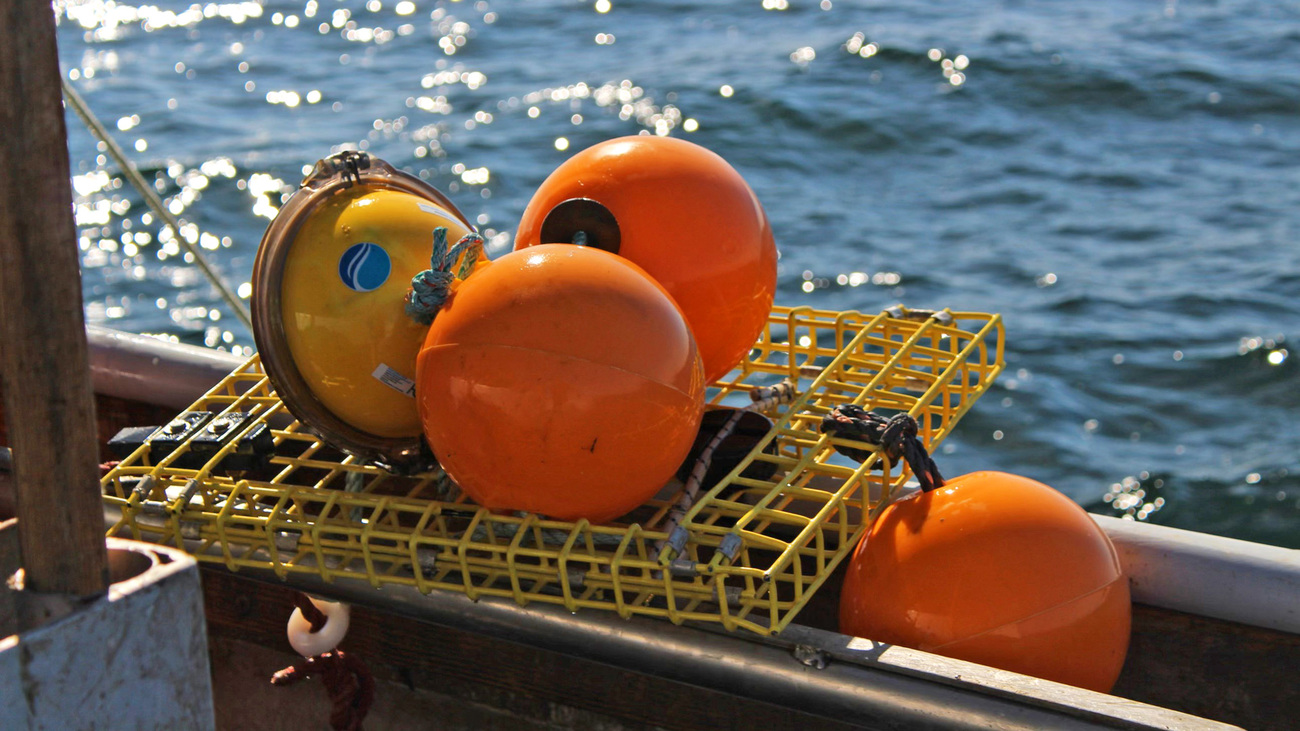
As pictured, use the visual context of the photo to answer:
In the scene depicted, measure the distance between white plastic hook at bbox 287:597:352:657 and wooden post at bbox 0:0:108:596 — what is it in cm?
121

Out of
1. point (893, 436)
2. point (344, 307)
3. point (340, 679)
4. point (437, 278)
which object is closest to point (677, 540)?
point (893, 436)

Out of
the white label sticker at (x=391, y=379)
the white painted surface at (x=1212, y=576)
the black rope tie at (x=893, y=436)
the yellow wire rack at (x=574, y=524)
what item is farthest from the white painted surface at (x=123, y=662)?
the white painted surface at (x=1212, y=576)

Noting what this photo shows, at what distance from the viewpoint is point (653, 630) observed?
A: 2521mm

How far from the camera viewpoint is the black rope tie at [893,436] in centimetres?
270

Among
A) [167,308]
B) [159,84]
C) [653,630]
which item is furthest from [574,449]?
[159,84]

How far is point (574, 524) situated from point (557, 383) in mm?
319

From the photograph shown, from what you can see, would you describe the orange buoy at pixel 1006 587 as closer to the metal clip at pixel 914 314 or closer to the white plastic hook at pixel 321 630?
the metal clip at pixel 914 314

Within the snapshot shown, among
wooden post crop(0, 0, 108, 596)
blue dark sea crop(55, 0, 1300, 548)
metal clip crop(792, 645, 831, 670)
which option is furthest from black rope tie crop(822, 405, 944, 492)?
blue dark sea crop(55, 0, 1300, 548)

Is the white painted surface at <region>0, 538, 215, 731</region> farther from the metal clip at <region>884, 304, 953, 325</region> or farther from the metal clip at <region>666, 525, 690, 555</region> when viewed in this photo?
the metal clip at <region>884, 304, 953, 325</region>

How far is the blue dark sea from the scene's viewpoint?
6383mm

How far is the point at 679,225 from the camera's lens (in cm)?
284

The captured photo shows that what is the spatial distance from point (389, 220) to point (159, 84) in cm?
1016

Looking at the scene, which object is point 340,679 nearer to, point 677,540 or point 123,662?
point 677,540

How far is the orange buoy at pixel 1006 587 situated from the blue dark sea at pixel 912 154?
10.4 ft
